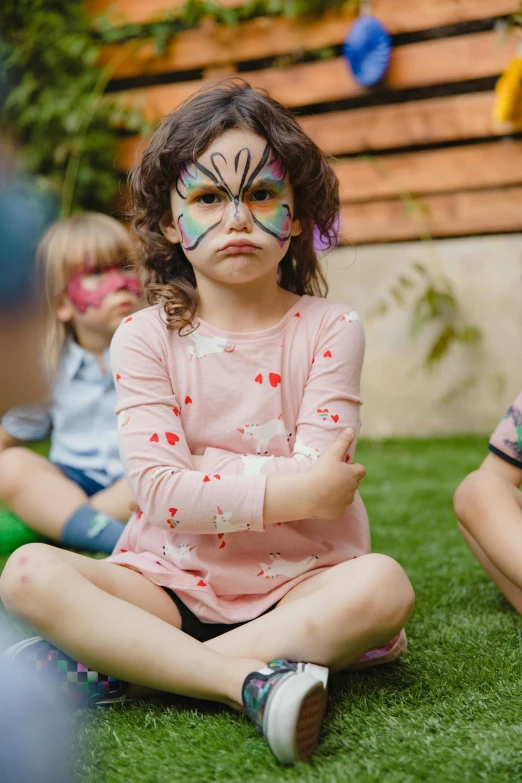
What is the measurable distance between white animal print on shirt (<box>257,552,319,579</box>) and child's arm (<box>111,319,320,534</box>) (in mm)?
98

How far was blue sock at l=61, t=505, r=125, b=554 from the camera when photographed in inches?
66.7

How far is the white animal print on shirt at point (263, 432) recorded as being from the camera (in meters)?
1.13

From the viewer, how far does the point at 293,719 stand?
82cm

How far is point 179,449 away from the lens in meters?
1.10

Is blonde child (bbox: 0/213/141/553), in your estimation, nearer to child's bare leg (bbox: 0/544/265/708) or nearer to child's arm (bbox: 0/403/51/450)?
child's arm (bbox: 0/403/51/450)

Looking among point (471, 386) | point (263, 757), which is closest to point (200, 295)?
point (263, 757)

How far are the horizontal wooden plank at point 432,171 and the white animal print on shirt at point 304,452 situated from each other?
187 cm

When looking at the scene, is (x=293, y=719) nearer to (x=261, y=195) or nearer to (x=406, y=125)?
(x=261, y=195)

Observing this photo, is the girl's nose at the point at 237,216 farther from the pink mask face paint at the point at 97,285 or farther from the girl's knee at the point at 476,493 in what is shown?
the pink mask face paint at the point at 97,285

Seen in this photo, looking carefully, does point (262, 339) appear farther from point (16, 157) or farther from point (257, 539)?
point (16, 157)

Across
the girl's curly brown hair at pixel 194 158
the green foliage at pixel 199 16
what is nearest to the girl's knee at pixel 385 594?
the girl's curly brown hair at pixel 194 158

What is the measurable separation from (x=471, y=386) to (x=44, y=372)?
145cm

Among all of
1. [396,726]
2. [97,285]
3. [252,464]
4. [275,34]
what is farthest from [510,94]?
[396,726]

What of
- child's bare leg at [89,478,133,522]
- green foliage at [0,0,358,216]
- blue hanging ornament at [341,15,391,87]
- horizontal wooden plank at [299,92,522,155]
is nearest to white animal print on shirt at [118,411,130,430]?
child's bare leg at [89,478,133,522]
